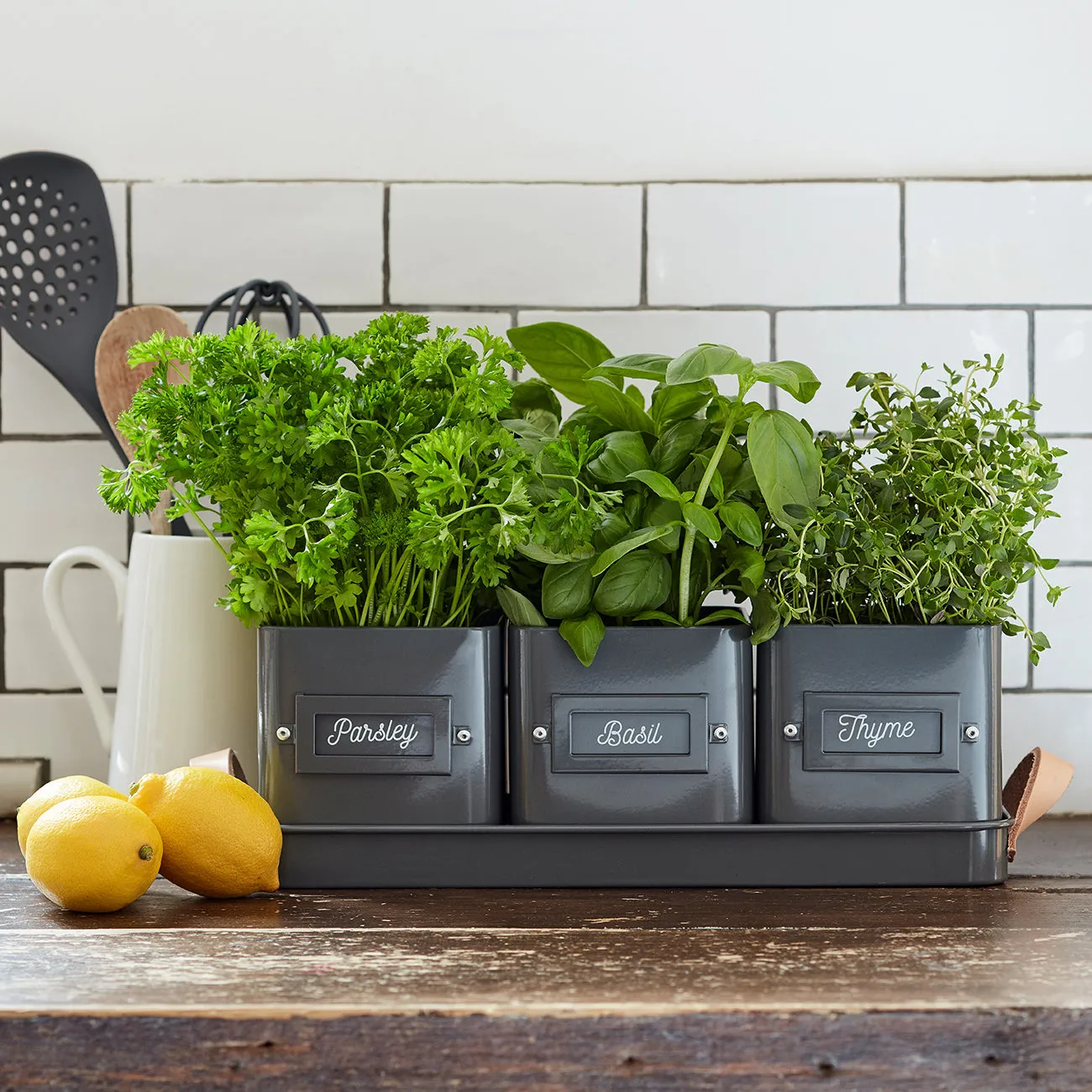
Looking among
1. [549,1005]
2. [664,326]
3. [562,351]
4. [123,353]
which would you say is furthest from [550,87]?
[549,1005]

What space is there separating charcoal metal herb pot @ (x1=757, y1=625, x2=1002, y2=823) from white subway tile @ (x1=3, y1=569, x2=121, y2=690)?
62cm

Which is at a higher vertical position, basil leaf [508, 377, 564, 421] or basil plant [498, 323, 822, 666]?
basil leaf [508, 377, 564, 421]

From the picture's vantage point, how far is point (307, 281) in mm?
958

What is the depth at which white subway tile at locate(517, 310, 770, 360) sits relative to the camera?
3.13ft

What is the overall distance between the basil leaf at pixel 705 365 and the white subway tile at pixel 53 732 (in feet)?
2.06

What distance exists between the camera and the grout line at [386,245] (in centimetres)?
95

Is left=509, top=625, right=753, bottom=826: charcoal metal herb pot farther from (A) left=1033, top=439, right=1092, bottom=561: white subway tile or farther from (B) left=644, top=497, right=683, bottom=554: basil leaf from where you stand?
(A) left=1033, top=439, right=1092, bottom=561: white subway tile

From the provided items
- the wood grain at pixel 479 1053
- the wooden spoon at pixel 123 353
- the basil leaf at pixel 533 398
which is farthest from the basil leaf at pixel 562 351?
the wood grain at pixel 479 1053

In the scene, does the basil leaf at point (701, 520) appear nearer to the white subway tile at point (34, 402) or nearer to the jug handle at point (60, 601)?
the jug handle at point (60, 601)

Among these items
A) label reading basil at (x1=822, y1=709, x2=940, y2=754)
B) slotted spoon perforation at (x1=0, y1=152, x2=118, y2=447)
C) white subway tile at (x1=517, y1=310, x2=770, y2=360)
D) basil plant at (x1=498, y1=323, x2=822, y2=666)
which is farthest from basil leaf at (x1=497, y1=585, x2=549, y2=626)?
slotted spoon perforation at (x1=0, y1=152, x2=118, y2=447)

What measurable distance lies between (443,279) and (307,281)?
0.12 metres

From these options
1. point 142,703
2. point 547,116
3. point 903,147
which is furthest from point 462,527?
point 903,147

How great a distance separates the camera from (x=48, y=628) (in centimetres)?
97

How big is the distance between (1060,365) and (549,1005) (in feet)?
2.48
